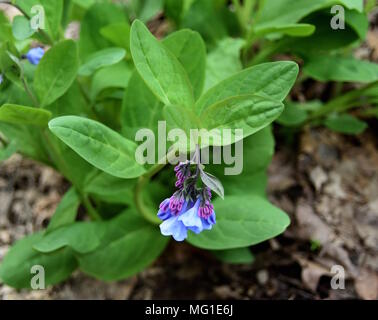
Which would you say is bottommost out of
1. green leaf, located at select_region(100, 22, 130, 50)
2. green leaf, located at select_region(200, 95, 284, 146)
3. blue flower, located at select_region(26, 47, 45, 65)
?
green leaf, located at select_region(200, 95, 284, 146)

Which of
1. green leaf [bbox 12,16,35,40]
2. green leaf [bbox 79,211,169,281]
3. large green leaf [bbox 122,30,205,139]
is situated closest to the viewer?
green leaf [bbox 12,16,35,40]

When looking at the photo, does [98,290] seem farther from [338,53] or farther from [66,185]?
[338,53]

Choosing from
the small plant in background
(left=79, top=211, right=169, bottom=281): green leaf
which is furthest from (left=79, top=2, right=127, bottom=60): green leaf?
(left=79, top=211, right=169, bottom=281): green leaf

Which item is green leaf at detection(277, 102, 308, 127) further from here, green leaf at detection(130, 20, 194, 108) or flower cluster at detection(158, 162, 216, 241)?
flower cluster at detection(158, 162, 216, 241)

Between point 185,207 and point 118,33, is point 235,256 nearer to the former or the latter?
point 185,207

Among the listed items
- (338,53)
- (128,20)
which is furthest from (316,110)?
(128,20)

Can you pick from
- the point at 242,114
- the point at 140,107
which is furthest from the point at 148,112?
the point at 242,114
